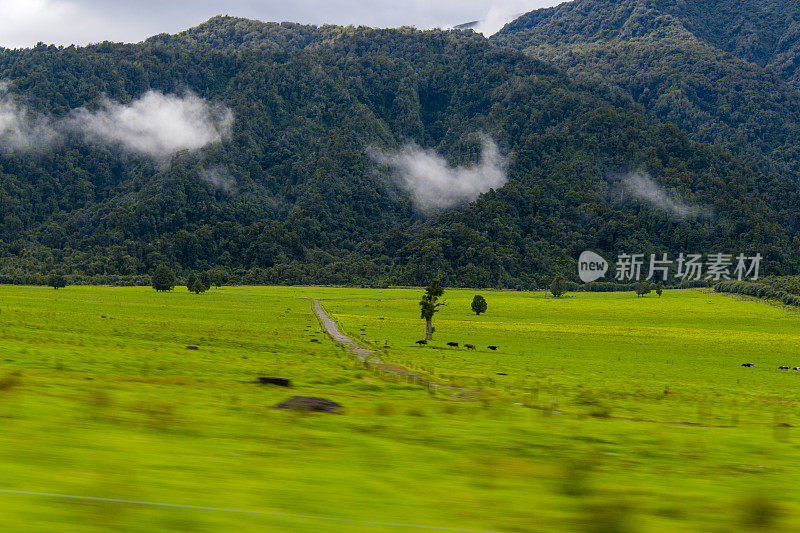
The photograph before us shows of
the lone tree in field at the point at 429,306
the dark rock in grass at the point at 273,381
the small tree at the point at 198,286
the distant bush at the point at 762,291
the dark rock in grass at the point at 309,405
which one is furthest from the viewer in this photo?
the small tree at the point at 198,286

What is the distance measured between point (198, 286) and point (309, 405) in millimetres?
147510

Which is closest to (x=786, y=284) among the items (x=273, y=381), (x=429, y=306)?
(x=429, y=306)

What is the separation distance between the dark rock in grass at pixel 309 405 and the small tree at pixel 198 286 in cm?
14689

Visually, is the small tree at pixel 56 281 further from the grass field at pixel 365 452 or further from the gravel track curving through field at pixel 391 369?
the grass field at pixel 365 452

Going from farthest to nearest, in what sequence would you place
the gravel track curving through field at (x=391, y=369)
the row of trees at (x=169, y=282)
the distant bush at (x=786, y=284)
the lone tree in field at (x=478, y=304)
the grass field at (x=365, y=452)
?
the distant bush at (x=786, y=284) < the row of trees at (x=169, y=282) < the lone tree in field at (x=478, y=304) < the gravel track curving through field at (x=391, y=369) < the grass field at (x=365, y=452)

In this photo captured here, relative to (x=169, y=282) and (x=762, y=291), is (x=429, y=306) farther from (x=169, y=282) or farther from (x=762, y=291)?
(x=762, y=291)

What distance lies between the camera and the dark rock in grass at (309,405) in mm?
15414

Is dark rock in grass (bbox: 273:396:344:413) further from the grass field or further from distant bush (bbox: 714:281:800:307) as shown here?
distant bush (bbox: 714:281:800:307)

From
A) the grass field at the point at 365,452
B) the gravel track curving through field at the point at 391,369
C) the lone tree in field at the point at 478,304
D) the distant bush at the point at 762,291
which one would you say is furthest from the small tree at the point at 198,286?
the distant bush at the point at 762,291

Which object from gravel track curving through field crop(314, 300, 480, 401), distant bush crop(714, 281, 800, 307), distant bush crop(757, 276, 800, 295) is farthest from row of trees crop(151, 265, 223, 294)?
distant bush crop(757, 276, 800, 295)

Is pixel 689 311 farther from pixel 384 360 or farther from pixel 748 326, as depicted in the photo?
pixel 384 360

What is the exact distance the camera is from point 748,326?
108875 millimetres

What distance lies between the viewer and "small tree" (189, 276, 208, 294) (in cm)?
15488

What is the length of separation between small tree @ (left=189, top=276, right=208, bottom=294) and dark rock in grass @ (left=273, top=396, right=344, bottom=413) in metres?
147
